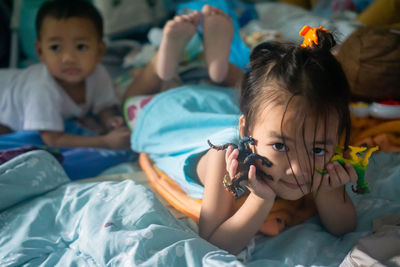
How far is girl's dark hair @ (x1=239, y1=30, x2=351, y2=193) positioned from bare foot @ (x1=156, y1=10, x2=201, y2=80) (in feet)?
1.58

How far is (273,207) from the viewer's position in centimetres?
89

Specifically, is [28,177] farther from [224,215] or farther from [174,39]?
[174,39]

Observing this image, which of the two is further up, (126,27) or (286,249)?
(126,27)

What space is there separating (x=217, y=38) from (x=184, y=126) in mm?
287

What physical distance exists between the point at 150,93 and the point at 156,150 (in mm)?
308

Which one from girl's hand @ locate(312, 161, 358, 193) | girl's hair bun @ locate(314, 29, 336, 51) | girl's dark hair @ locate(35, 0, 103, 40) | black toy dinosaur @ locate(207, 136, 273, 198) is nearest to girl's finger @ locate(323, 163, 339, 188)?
girl's hand @ locate(312, 161, 358, 193)

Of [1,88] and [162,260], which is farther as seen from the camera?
[1,88]

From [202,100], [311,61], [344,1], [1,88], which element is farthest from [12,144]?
[344,1]

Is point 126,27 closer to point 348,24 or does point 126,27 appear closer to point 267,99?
point 348,24

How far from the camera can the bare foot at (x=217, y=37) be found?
1.18m

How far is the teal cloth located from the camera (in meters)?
0.98

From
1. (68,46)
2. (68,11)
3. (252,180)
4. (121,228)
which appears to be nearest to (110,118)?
(68,46)

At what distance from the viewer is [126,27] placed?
1.87m

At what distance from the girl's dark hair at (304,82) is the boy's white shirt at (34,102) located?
2.57ft
